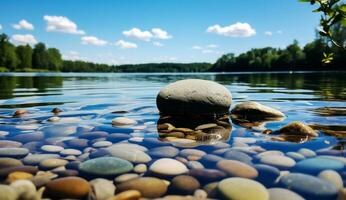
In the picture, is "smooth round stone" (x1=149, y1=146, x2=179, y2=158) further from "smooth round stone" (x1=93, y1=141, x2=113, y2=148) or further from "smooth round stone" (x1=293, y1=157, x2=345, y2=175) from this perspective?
"smooth round stone" (x1=293, y1=157, x2=345, y2=175)

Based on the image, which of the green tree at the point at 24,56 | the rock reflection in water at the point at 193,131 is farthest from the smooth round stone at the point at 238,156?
the green tree at the point at 24,56

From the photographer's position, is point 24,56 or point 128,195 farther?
point 24,56

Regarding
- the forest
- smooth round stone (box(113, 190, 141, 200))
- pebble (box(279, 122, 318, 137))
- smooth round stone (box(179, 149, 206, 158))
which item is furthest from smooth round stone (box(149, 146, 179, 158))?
the forest

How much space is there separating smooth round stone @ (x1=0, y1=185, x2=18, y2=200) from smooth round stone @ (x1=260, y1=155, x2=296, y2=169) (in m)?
2.47

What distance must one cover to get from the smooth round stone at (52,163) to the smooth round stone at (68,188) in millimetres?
499

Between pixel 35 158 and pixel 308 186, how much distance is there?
2.90 meters

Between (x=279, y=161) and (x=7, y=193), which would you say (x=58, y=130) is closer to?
(x=7, y=193)

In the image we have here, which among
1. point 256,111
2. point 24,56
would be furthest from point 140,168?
point 24,56

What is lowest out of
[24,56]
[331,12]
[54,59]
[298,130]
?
[298,130]

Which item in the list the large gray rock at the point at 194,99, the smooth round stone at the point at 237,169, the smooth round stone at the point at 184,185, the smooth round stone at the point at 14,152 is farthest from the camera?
the large gray rock at the point at 194,99

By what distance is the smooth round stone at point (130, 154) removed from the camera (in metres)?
3.50

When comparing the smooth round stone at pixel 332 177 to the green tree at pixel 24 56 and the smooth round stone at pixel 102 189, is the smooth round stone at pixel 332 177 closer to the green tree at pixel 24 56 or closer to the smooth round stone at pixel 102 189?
the smooth round stone at pixel 102 189

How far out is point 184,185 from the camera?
279cm

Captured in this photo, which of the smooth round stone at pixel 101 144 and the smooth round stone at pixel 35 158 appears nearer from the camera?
the smooth round stone at pixel 35 158
